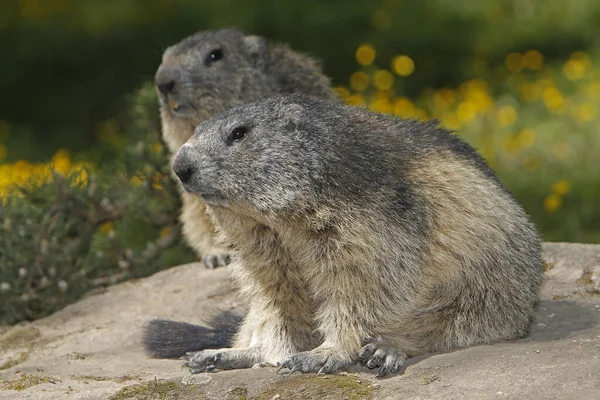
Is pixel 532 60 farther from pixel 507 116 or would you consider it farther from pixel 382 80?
pixel 382 80

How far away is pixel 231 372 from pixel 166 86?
10.7ft

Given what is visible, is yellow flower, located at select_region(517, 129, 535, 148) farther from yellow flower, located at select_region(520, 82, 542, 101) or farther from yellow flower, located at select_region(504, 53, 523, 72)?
yellow flower, located at select_region(504, 53, 523, 72)

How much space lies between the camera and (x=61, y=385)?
525 centimetres

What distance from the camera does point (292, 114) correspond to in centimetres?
504

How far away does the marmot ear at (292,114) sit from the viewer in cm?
500

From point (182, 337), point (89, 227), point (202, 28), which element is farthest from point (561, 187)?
point (202, 28)

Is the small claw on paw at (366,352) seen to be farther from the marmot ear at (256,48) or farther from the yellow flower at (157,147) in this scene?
the yellow flower at (157,147)

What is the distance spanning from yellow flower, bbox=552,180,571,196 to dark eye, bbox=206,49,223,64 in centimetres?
305

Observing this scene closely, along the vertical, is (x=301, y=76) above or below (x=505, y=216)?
above

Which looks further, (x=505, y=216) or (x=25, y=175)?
(x=25, y=175)

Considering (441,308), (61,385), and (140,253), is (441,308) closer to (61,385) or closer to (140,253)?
(61,385)

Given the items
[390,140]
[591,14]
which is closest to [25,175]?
[390,140]

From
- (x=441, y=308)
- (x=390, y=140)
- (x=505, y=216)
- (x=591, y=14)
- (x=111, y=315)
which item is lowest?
(x=111, y=315)

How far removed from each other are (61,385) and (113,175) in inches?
141
